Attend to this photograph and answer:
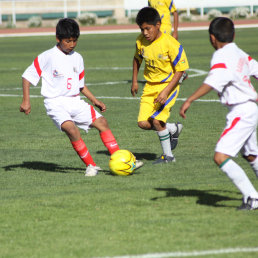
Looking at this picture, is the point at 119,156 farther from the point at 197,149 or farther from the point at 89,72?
the point at 89,72

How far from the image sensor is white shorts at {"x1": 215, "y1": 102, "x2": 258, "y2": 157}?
19.9 feet

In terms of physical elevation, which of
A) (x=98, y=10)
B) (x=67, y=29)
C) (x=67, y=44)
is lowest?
(x=98, y=10)

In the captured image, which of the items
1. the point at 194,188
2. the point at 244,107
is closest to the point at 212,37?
the point at 244,107

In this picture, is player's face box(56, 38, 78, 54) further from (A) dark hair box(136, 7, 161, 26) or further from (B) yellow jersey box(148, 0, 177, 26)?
(B) yellow jersey box(148, 0, 177, 26)

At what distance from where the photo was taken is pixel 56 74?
7.99 metres

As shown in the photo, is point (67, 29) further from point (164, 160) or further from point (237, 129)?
point (237, 129)

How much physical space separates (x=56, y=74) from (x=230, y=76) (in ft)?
8.34

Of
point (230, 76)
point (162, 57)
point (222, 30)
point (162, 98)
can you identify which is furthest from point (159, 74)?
point (230, 76)

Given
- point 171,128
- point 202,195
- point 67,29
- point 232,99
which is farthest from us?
point 171,128

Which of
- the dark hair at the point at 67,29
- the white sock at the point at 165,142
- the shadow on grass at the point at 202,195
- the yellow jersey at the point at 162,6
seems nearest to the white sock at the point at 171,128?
the white sock at the point at 165,142

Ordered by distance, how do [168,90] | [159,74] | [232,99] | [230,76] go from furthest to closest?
1. [159,74]
2. [168,90]
3. [232,99]
4. [230,76]

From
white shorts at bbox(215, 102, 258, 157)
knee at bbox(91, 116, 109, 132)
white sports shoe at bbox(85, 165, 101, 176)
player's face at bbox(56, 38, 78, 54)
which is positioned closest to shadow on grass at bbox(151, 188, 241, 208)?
white shorts at bbox(215, 102, 258, 157)

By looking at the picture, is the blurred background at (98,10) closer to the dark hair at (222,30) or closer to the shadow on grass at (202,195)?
the shadow on grass at (202,195)

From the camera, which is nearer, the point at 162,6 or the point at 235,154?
the point at 235,154
